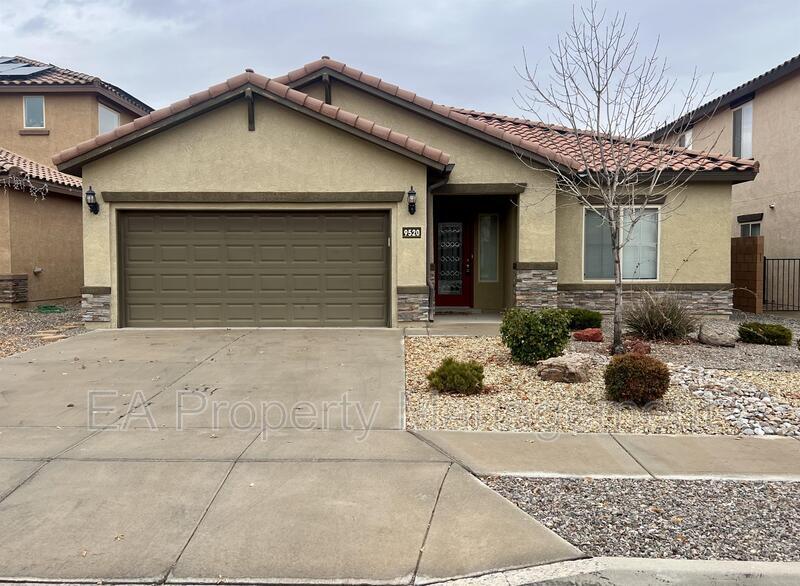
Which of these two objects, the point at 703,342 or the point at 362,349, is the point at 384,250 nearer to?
the point at 362,349

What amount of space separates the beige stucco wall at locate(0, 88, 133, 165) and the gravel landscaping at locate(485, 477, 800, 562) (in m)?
21.4

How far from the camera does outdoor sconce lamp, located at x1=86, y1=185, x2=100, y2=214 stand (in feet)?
39.5

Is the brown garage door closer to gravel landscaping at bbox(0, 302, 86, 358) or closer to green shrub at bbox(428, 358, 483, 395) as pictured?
gravel landscaping at bbox(0, 302, 86, 358)

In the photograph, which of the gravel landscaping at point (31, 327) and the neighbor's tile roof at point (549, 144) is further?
the neighbor's tile roof at point (549, 144)

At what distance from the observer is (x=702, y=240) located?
14.1 meters

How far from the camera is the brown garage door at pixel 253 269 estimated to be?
12.5 m

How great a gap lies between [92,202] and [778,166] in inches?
679

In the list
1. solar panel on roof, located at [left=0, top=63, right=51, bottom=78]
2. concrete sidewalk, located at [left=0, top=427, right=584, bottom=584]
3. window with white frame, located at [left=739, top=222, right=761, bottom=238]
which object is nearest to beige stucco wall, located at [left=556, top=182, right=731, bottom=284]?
window with white frame, located at [left=739, top=222, right=761, bottom=238]

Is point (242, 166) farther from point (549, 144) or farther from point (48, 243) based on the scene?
point (48, 243)

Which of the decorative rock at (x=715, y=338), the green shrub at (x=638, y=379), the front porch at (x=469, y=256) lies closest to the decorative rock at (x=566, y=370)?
the green shrub at (x=638, y=379)

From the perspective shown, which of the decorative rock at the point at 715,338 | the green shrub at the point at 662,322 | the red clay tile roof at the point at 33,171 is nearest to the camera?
the decorative rock at the point at 715,338

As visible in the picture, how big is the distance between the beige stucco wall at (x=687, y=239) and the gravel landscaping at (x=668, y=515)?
9.51 meters

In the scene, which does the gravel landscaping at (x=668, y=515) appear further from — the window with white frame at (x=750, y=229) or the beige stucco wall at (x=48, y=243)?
the beige stucco wall at (x=48, y=243)

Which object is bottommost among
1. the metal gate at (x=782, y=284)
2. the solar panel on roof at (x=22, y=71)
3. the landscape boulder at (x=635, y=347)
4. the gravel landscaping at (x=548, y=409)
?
the gravel landscaping at (x=548, y=409)
